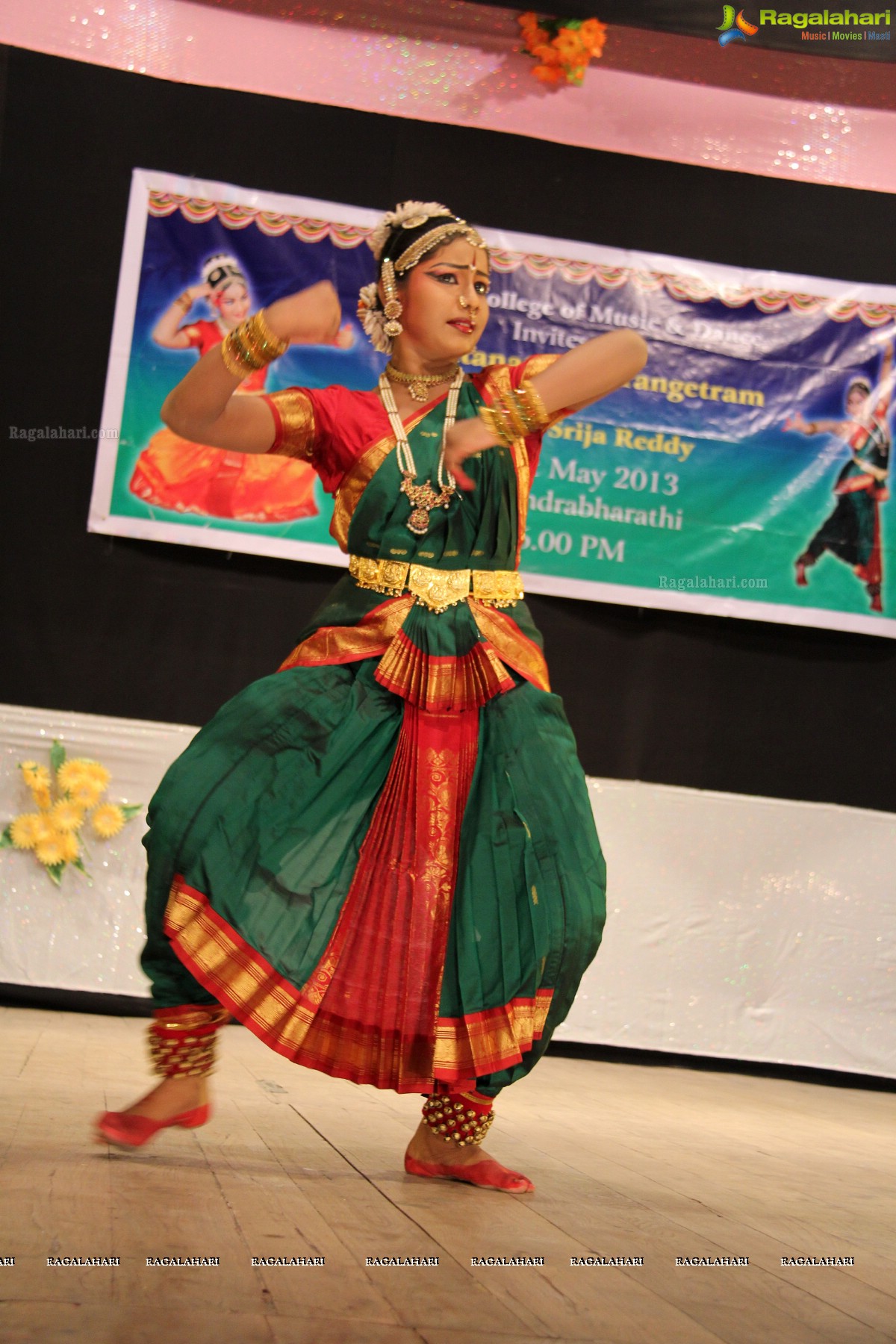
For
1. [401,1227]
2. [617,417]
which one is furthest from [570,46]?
[401,1227]

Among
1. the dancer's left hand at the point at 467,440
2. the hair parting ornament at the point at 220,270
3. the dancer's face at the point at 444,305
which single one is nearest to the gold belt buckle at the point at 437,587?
the dancer's left hand at the point at 467,440

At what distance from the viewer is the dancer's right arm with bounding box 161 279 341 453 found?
194cm

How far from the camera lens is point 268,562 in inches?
169

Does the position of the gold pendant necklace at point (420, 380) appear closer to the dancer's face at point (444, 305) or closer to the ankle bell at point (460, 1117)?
the dancer's face at point (444, 305)

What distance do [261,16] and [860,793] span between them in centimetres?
319

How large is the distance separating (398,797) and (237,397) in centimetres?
67

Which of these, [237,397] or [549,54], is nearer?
[237,397]

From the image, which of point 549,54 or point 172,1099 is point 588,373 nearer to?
point 172,1099

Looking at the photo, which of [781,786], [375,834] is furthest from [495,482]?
[781,786]

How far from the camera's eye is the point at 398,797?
210 centimetres

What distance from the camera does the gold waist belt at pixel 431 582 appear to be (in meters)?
2.20

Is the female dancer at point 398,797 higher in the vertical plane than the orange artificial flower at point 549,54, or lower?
lower

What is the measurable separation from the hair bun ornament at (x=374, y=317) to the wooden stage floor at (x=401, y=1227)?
1360 millimetres

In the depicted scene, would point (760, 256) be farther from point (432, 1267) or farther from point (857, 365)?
point (432, 1267)
